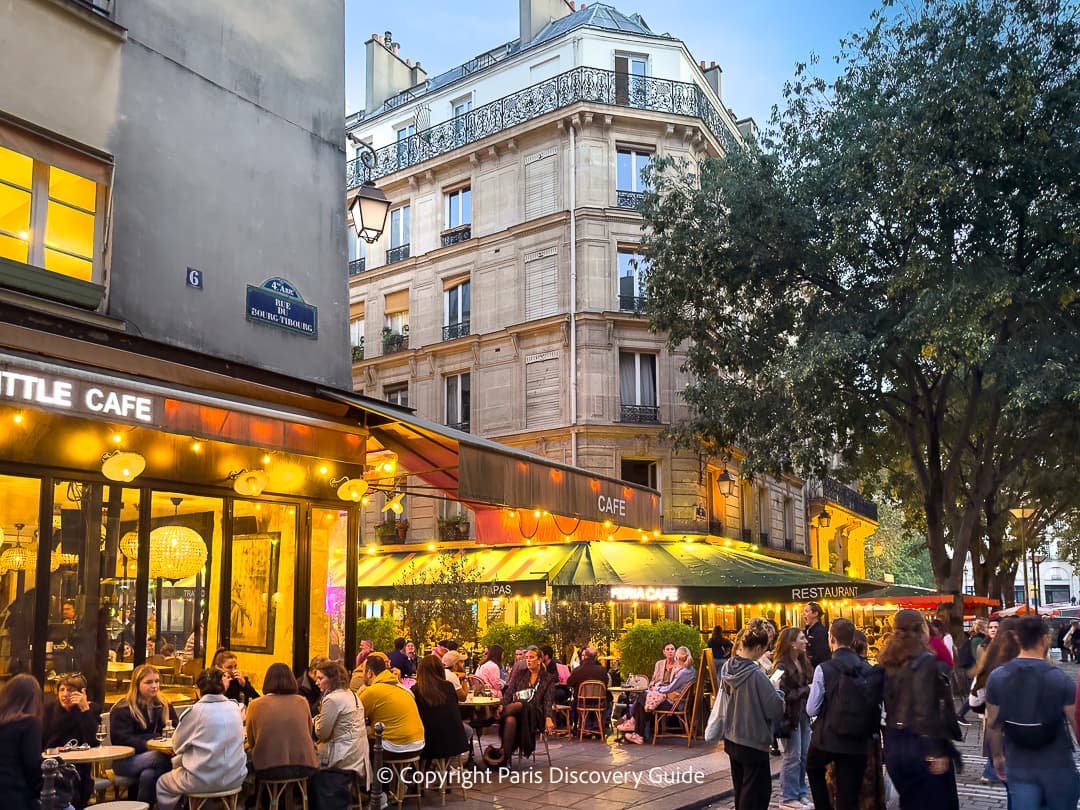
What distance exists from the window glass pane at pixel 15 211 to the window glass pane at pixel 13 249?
0.18 feet

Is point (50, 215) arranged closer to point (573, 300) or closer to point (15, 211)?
point (15, 211)

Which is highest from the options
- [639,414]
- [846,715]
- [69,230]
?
[639,414]

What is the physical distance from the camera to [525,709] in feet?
34.0

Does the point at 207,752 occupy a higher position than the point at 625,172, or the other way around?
the point at 625,172

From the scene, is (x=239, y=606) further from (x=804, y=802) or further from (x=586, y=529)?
(x=804, y=802)

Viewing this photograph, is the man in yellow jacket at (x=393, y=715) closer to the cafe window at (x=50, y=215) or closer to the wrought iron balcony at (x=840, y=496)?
the cafe window at (x=50, y=215)

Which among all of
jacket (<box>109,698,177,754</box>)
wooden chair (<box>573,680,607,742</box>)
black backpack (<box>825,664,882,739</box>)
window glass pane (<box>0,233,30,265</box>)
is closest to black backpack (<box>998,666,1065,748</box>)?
black backpack (<box>825,664,882,739</box>)

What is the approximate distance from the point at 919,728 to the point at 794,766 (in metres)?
3.17

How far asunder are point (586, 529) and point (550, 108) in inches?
606

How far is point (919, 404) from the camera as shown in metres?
19.4

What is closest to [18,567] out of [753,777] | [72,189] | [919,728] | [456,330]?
[72,189]

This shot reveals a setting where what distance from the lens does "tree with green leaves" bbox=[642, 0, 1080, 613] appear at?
51.5ft

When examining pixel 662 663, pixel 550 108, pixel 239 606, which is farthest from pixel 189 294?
pixel 550 108

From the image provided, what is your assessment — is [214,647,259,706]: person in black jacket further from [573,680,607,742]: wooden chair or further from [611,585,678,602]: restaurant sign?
[611,585,678,602]: restaurant sign
